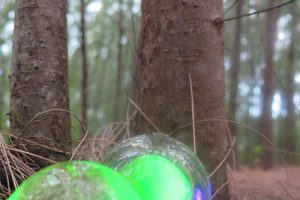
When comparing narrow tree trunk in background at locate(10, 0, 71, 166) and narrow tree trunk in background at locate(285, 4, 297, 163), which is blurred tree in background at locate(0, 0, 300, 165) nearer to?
narrow tree trunk in background at locate(285, 4, 297, 163)

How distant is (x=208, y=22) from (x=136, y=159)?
0.94 m

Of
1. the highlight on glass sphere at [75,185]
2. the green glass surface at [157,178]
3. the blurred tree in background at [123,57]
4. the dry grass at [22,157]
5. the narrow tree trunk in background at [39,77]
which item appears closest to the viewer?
the highlight on glass sphere at [75,185]

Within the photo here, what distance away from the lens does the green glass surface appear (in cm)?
114

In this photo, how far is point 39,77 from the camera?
1.97 m

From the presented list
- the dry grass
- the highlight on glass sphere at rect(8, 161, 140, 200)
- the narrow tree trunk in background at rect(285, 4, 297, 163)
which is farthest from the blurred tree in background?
the highlight on glass sphere at rect(8, 161, 140, 200)

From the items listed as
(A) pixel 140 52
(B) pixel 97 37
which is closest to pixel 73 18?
(B) pixel 97 37

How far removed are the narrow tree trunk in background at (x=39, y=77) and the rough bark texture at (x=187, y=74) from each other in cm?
43

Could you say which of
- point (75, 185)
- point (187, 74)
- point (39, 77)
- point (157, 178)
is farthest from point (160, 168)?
point (39, 77)

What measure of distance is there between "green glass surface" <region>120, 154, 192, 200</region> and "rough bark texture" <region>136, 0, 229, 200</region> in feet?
2.15

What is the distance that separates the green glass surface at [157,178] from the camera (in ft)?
3.75

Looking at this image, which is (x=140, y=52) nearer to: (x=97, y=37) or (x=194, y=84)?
(x=194, y=84)

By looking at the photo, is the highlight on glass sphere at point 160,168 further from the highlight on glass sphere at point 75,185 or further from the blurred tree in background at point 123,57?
the blurred tree in background at point 123,57

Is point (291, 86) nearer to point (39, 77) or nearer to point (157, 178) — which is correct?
point (39, 77)

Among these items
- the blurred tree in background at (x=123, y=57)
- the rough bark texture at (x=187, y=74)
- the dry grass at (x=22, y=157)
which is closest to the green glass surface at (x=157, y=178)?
the dry grass at (x=22, y=157)
